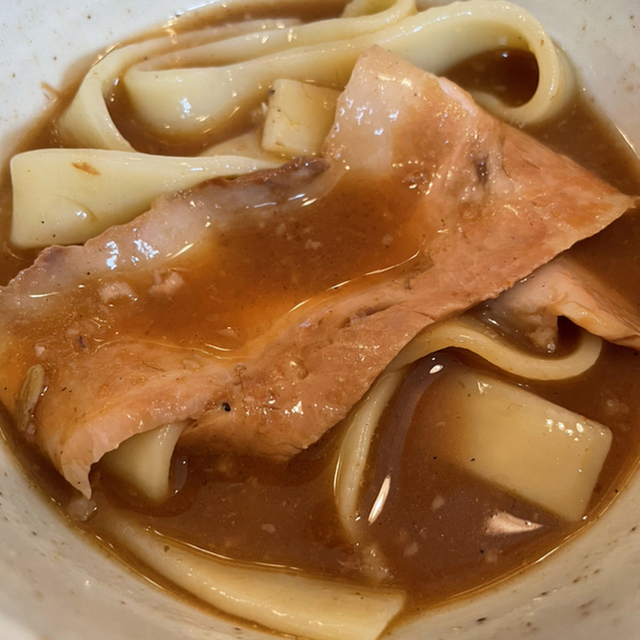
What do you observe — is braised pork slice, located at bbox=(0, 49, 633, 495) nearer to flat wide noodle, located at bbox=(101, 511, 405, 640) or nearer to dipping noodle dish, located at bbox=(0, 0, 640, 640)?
dipping noodle dish, located at bbox=(0, 0, 640, 640)

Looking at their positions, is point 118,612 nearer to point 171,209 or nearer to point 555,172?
point 171,209

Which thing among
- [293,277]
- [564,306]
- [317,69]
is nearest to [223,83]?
[317,69]

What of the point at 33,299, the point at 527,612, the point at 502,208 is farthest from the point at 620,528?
the point at 33,299

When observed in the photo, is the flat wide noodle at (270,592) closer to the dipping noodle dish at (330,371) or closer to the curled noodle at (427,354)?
the dipping noodle dish at (330,371)

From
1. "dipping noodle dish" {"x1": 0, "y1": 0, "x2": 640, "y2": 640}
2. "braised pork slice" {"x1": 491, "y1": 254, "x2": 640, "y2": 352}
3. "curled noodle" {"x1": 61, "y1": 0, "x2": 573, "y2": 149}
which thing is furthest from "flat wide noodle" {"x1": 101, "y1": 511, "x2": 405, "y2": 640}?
"curled noodle" {"x1": 61, "y1": 0, "x2": 573, "y2": 149}

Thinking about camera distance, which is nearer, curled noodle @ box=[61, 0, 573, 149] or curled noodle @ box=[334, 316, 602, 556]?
curled noodle @ box=[334, 316, 602, 556]

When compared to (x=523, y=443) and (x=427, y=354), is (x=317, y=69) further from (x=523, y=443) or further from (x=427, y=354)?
(x=523, y=443)

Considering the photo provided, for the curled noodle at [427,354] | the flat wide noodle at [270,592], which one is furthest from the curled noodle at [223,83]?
the flat wide noodle at [270,592]
